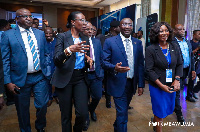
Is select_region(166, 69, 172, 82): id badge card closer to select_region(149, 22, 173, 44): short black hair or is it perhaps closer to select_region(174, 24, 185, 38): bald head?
select_region(149, 22, 173, 44): short black hair

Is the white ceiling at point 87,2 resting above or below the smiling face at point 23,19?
above

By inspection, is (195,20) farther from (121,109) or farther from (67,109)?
(67,109)

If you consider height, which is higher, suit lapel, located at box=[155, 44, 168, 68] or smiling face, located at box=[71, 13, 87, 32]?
smiling face, located at box=[71, 13, 87, 32]

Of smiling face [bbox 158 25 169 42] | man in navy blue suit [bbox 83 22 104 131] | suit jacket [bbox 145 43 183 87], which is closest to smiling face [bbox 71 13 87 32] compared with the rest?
man in navy blue suit [bbox 83 22 104 131]

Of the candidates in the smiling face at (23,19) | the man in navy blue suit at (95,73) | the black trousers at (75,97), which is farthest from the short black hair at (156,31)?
the smiling face at (23,19)

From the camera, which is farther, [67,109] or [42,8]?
[42,8]

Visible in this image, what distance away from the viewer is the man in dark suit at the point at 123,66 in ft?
7.93

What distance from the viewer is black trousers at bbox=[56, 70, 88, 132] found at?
212cm

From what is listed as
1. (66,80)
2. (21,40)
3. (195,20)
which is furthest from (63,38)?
(195,20)

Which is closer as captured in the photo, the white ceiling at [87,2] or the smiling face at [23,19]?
the smiling face at [23,19]

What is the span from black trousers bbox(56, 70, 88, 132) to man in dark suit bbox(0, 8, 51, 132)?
0.55 metres

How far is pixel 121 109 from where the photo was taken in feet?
7.90

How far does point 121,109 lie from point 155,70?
0.71m

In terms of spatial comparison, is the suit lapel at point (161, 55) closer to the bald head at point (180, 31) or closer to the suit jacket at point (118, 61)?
the suit jacket at point (118, 61)
